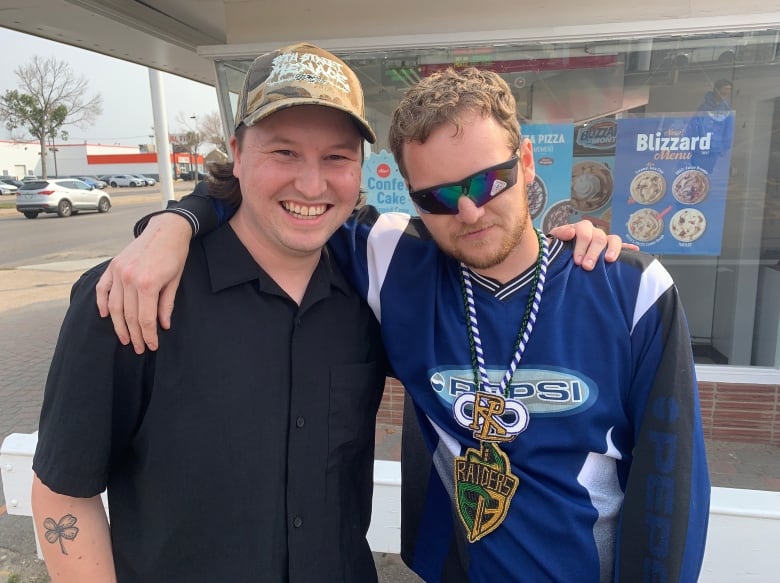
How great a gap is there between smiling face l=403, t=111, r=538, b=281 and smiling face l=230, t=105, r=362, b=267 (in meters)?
0.21

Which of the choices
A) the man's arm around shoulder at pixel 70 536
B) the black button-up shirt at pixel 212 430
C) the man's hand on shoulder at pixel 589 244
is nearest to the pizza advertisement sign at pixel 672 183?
the man's hand on shoulder at pixel 589 244

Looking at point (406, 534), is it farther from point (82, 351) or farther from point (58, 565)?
point (82, 351)

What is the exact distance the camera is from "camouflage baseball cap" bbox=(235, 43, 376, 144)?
1506mm

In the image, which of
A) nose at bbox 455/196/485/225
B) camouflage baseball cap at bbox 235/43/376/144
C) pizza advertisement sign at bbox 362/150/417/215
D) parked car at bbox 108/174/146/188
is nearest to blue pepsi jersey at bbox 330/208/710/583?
nose at bbox 455/196/485/225

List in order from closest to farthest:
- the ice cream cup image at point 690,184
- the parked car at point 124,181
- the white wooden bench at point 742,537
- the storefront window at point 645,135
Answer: the white wooden bench at point 742,537 → the storefront window at point 645,135 → the ice cream cup image at point 690,184 → the parked car at point 124,181

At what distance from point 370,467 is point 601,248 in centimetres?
96

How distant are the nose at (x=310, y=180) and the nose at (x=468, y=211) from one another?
37cm

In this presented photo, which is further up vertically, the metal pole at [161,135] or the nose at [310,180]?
the metal pole at [161,135]

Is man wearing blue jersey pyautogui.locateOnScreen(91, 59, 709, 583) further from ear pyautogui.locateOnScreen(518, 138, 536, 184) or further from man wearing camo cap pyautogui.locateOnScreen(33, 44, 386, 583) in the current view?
man wearing camo cap pyautogui.locateOnScreen(33, 44, 386, 583)

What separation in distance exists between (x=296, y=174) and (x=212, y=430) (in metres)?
0.70

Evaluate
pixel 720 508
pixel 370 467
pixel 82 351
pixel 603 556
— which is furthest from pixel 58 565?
pixel 720 508

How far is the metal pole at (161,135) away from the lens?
8.21 meters

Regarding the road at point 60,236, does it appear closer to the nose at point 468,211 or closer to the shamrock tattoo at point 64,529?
the shamrock tattoo at point 64,529

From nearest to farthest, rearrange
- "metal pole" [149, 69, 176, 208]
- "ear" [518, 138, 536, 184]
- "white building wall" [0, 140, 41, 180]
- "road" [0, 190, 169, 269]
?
"ear" [518, 138, 536, 184] → "metal pole" [149, 69, 176, 208] → "road" [0, 190, 169, 269] → "white building wall" [0, 140, 41, 180]
